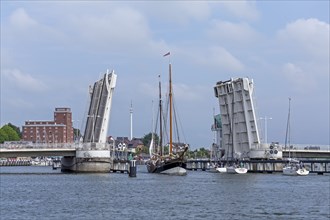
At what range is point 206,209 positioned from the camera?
150 feet

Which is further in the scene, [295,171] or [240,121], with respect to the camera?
[240,121]

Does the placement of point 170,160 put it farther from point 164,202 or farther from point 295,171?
point 164,202

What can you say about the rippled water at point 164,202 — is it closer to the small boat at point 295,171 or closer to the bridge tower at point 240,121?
the small boat at point 295,171

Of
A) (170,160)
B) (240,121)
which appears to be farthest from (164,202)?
(240,121)

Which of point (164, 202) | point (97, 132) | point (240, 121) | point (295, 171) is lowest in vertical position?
point (164, 202)

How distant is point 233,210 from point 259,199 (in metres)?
9.24

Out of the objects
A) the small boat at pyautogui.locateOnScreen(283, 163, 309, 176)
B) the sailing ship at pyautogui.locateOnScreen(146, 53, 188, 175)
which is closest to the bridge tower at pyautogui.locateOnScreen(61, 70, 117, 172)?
the sailing ship at pyautogui.locateOnScreen(146, 53, 188, 175)

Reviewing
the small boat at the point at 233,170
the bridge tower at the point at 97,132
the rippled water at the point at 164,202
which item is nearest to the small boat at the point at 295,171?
the small boat at the point at 233,170

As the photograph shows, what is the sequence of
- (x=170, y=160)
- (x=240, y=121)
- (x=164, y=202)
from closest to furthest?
(x=164, y=202)
(x=170, y=160)
(x=240, y=121)

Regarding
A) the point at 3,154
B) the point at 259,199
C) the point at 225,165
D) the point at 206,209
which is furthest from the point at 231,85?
the point at 206,209

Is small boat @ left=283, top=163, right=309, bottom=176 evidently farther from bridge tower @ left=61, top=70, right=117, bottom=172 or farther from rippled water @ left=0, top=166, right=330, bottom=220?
rippled water @ left=0, top=166, right=330, bottom=220

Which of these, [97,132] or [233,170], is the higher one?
[97,132]

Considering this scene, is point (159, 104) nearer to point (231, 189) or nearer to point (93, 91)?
point (93, 91)

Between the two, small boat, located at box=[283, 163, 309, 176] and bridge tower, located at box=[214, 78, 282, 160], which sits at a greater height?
bridge tower, located at box=[214, 78, 282, 160]
